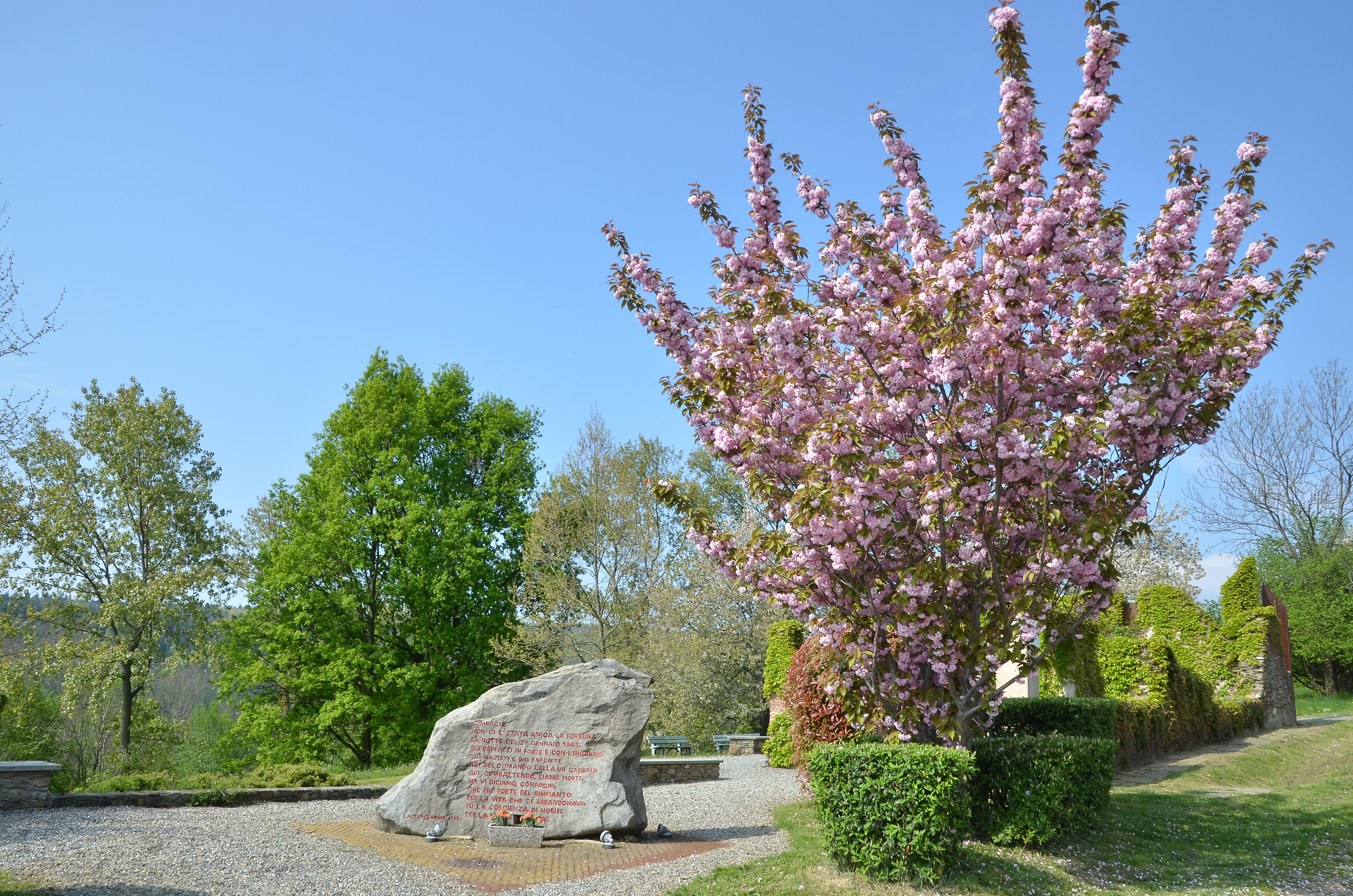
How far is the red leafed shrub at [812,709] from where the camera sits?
9.61 meters

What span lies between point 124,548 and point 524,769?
1599 centimetres

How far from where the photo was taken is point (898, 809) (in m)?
6.56

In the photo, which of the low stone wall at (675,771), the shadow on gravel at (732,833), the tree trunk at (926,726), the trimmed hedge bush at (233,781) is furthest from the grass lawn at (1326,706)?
the trimmed hedge bush at (233,781)

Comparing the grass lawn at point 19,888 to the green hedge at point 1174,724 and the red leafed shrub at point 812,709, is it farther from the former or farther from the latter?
the green hedge at point 1174,724

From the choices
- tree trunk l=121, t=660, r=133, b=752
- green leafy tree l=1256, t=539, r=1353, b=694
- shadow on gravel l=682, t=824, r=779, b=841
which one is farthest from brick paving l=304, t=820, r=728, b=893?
green leafy tree l=1256, t=539, r=1353, b=694

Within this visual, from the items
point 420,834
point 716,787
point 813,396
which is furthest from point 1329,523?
point 420,834

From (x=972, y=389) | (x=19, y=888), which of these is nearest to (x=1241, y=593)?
(x=972, y=389)

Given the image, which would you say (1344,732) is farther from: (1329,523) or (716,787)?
(1329,523)

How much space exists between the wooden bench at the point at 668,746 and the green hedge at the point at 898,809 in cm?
1126

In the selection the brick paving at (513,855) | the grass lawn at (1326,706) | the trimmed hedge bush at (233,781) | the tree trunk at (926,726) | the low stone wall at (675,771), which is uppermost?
the tree trunk at (926,726)

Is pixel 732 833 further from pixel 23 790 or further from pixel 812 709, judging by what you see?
pixel 23 790

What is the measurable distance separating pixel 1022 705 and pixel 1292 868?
3502mm

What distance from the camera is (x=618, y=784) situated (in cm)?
866

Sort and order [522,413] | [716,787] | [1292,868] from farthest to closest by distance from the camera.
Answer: [522,413] < [716,787] < [1292,868]
